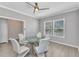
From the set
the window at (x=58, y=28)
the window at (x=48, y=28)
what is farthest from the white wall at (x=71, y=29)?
the window at (x=48, y=28)

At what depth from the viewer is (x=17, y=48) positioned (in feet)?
→ 9.21

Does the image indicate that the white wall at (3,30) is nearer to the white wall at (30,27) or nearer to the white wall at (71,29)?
the white wall at (30,27)

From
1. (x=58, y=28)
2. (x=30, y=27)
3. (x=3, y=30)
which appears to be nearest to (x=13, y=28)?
(x=3, y=30)

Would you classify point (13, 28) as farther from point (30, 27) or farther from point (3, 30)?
point (30, 27)

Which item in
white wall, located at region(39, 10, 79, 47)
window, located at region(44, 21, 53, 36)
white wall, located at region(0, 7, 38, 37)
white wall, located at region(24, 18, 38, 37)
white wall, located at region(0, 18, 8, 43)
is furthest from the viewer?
window, located at region(44, 21, 53, 36)

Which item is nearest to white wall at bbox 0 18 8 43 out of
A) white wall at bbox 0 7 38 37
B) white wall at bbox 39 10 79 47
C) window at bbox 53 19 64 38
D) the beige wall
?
the beige wall

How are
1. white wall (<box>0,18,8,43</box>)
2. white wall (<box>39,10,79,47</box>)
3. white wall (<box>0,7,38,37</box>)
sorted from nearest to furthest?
1. white wall (<box>0,7,38,37</box>)
2. white wall (<box>39,10,79,47</box>)
3. white wall (<box>0,18,8,43</box>)

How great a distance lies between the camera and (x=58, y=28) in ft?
20.9

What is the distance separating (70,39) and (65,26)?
1.01 meters

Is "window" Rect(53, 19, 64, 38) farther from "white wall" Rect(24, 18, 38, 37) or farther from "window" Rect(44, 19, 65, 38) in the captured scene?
"white wall" Rect(24, 18, 38, 37)

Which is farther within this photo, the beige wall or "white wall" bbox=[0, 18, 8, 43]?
the beige wall

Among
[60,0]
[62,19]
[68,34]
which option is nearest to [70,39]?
[68,34]

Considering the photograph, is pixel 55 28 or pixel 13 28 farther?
pixel 13 28

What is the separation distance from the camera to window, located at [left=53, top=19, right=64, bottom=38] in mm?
5973
